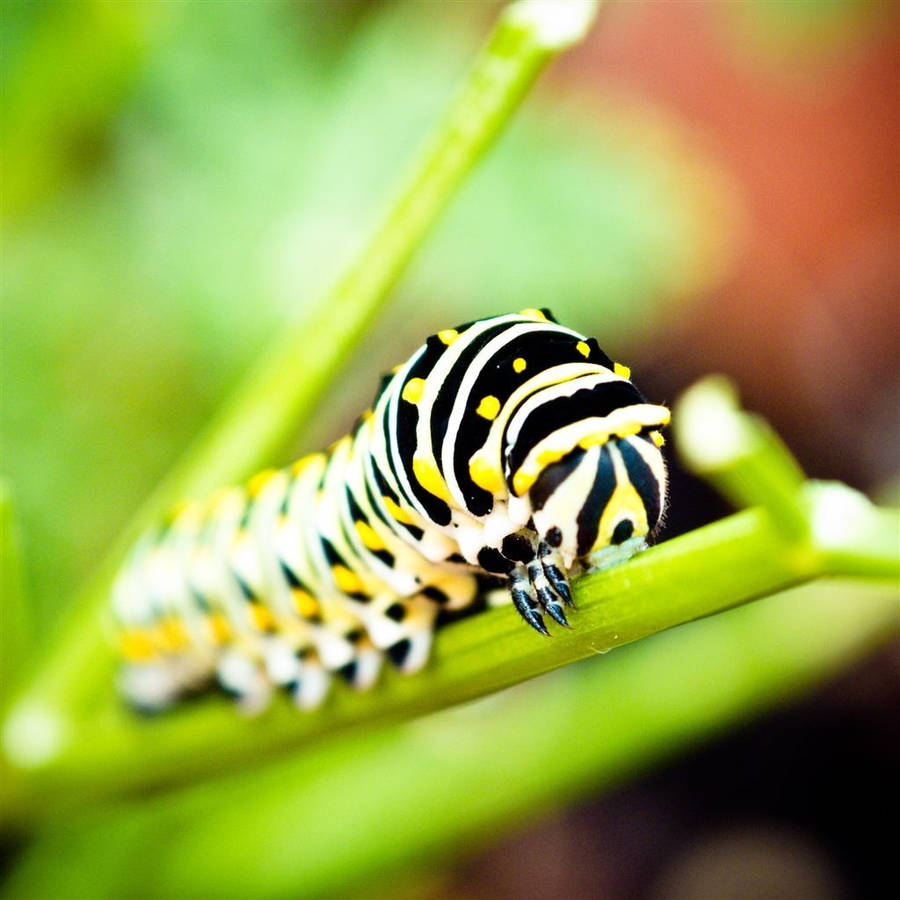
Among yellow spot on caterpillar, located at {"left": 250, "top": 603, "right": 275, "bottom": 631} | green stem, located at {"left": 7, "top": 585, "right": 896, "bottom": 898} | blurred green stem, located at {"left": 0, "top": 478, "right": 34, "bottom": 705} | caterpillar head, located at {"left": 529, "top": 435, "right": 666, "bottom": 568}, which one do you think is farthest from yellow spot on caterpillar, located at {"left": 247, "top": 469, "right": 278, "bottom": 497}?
green stem, located at {"left": 7, "top": 585, "right": 896, "bottom": 898}

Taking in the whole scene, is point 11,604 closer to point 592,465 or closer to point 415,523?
point 415,523

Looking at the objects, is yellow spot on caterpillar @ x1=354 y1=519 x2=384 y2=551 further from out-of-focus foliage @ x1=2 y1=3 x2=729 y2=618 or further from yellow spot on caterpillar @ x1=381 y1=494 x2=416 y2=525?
out-of-focus foliage @ x1=2 y1=3 x2=729 y2=618

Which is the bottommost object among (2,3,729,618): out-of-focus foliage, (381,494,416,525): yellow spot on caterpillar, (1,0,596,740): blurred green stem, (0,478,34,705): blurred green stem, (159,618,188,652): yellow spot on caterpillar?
(381,494,416,525): yellow spot on caterpillar

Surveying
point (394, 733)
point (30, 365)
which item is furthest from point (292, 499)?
point (30, 365)

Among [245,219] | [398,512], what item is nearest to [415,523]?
[398,512]

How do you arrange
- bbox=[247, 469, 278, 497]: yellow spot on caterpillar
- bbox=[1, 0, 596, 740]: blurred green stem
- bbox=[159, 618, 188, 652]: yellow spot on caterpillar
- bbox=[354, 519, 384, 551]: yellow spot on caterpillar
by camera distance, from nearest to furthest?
bbox=[354, 519, 384, 551]: yellow spot on caterpillar → bbox=[1, 0, 596, 740]: blurred green stem → bbox=[247, 469, 278, 497]: yellow spot on caterpillar → bbox=[159, 618, 188, 652]: yellow spot on caterpillar

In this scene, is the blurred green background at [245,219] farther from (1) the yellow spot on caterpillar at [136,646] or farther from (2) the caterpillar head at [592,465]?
(2) the caterpillar head at [592,465]

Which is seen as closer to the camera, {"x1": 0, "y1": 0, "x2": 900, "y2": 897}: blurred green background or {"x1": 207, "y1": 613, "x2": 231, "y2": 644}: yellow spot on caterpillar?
{"x1": 207, "y1": 613, "x2": 231, "y2": 644}: yellow spot on caterpillar

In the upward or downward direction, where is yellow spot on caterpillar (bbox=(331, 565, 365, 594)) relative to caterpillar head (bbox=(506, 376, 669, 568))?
upward
